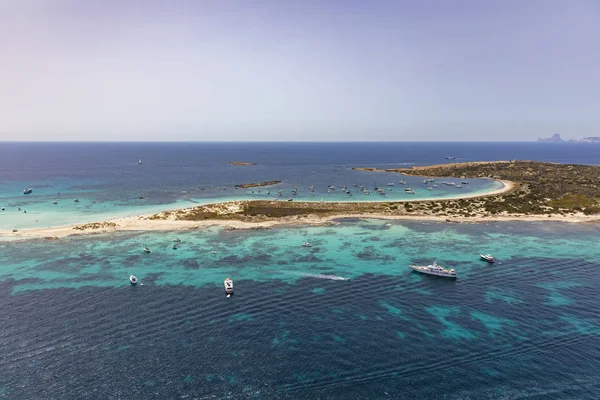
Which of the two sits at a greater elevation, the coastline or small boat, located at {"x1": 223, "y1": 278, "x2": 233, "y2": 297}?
the coastline

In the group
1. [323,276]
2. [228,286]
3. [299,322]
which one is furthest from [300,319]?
[323,276]

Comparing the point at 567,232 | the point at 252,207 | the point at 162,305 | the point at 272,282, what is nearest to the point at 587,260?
the point at 567,232

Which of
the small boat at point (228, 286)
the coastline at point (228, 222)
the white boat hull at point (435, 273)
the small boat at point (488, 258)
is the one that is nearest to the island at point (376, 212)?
the coastline at point (228, 222)

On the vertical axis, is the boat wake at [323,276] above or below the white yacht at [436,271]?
below

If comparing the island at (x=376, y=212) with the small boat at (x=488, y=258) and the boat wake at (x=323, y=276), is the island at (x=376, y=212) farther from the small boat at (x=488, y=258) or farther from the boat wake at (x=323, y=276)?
the boat wake at (x=323, y=276)

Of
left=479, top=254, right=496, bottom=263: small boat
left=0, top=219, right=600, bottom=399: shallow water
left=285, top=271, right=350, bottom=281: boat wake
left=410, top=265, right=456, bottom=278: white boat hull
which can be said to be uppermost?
left=479, top=254, right=496, bottom=263: small boat

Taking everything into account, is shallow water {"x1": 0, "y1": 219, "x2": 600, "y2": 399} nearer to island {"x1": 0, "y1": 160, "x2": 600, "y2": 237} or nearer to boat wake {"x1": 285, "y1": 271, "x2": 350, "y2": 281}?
boat wake {"x1": 285, "y1": 271, "x2": 350, "y2": 281}

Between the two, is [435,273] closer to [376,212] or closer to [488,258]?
[488,258]

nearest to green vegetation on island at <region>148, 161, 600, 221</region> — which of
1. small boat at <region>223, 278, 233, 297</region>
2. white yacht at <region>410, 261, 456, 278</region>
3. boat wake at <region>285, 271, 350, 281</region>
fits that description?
boat wake at <region>285, 271, 350, 281</region>
